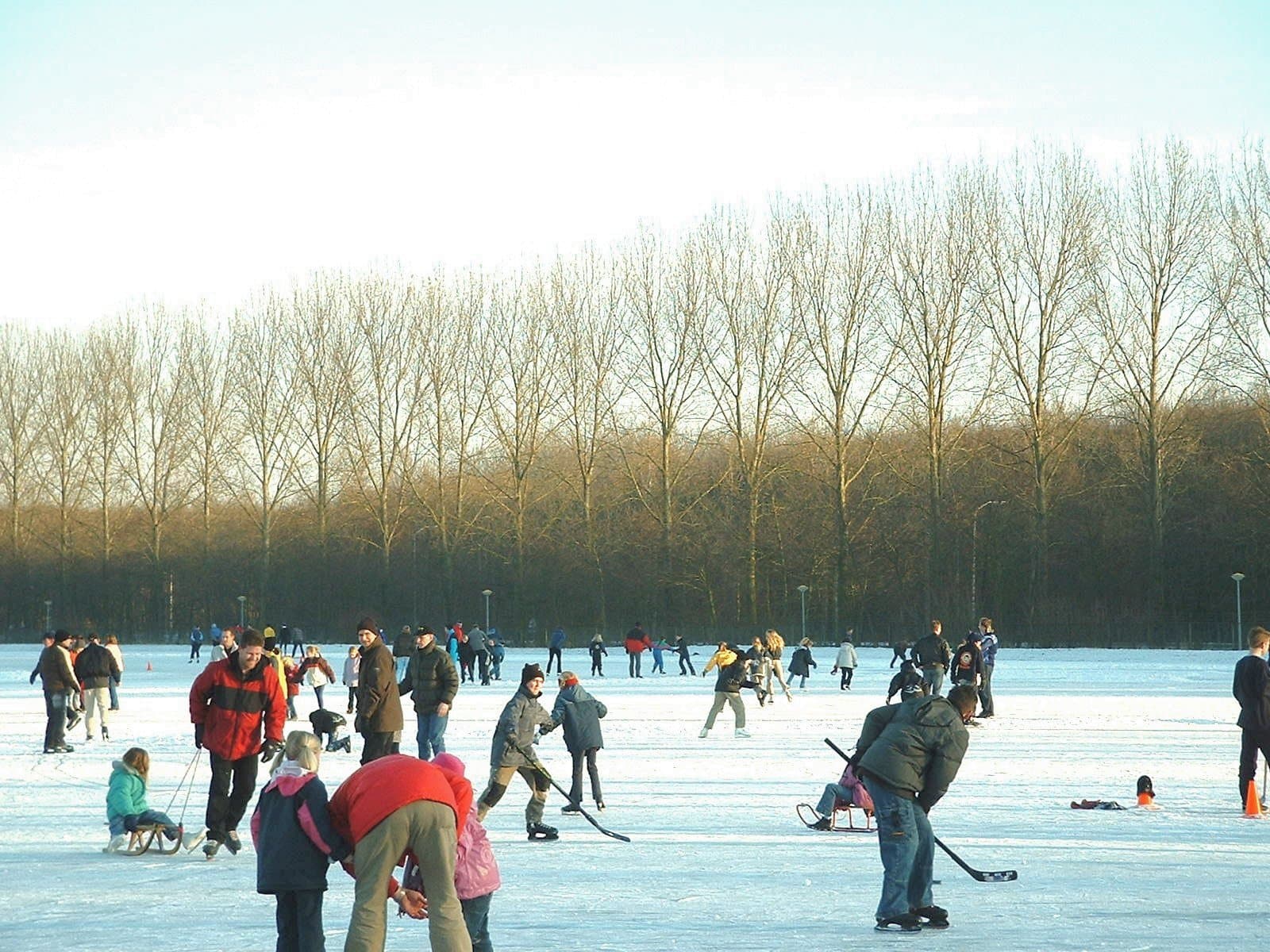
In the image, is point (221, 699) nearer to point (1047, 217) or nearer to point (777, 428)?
point (1047, 217)

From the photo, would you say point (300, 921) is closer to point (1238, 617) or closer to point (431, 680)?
point (431, 680)

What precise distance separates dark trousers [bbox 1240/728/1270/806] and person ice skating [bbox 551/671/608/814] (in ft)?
16.2

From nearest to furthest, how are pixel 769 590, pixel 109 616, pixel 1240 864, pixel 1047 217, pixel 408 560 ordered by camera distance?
pixel 1240 864 < pixel 1047 217 < pixel 769 590 < pixel 408 560 < pixel 109 616

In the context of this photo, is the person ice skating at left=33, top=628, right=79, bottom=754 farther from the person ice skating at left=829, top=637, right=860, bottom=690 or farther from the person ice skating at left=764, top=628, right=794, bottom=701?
the person ice skating at left=829, top=637, right=860, bottom=690

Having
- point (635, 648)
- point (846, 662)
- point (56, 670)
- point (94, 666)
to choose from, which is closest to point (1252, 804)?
point (56, 670)

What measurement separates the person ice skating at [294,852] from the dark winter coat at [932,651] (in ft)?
52.8

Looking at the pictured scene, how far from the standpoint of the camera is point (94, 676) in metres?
18.5

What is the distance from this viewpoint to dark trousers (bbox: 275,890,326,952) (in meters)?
6.01

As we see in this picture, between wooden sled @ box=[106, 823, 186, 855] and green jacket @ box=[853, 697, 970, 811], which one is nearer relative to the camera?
green jacket @ box=[853, 697, 970, 811]

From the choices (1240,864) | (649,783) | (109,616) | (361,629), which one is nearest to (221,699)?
(361,629)

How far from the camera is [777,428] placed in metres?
57.2

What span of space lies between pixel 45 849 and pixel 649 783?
5497 millimetres

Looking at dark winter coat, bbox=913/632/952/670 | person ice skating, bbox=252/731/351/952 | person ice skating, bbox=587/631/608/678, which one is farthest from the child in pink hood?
person ice skating, bbox=587/631/608/678

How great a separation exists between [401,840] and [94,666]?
556 inches
